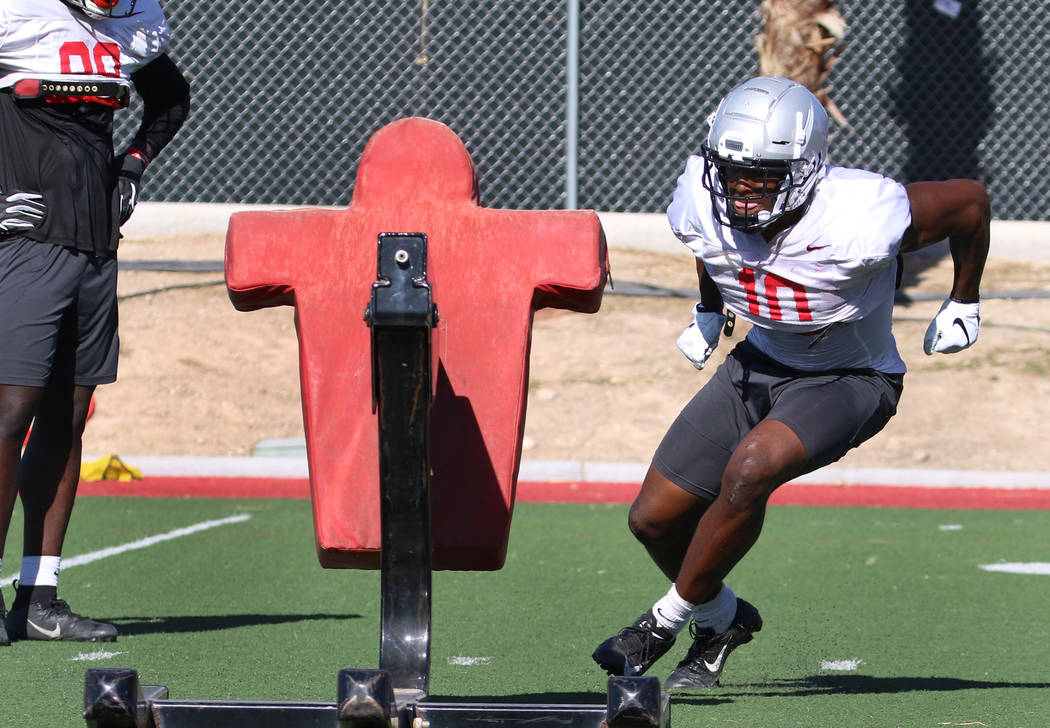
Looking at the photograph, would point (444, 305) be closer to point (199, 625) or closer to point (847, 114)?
point (199, 625)

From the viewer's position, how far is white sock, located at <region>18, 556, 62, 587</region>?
16.6 ft

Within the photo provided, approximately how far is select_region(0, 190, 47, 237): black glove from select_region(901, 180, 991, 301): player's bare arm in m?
2.60

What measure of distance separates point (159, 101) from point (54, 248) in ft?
2.56

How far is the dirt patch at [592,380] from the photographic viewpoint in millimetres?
10422

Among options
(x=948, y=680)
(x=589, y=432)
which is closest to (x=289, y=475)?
(x=589, y=432)

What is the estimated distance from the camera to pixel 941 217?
4.38 metres

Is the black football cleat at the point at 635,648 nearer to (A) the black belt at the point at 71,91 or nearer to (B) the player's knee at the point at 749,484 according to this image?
(B) the player's knee at the point at 749,484

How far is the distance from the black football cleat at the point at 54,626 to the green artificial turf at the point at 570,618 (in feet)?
0.19

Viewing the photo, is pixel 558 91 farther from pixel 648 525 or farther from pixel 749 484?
pixel 749 484

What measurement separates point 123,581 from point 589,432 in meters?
4.76

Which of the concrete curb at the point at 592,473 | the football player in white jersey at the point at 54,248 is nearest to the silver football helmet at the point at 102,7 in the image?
the football player in white jersey at the point at 54,248

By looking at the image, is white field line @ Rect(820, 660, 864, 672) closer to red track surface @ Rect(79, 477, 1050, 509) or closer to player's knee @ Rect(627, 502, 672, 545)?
player's knee @ Rect(627, 502, 672, 545)

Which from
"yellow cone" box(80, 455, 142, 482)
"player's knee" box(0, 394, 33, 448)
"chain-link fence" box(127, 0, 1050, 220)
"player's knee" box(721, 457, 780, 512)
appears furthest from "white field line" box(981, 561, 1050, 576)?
"chain-link fence" box(127, 0, 1050, 220)

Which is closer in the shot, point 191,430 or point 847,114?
point 191,430
